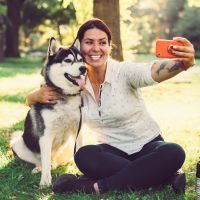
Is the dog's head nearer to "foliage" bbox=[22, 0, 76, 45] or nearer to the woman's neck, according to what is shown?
the woman's neck

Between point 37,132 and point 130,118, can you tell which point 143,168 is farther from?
point 37,132

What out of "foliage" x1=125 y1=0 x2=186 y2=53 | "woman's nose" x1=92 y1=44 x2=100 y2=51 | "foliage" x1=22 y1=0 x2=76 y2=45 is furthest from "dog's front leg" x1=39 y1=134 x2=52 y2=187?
"foliage" x1=125 y1=0 x2=186 y2=53

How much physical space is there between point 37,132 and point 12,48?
26250 mm

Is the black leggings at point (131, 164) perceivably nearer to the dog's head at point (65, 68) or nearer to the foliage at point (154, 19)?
the dog's head at point (65, 68)

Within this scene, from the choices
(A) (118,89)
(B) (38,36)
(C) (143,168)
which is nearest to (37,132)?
(A) (118,89)

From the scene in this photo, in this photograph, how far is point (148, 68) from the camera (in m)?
3.73

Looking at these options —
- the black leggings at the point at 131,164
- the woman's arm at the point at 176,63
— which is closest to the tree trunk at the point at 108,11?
the black leggings at the point at 131,164

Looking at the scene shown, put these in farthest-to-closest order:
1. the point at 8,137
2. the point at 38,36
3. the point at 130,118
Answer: the point at 38,36 < the point at 8,137 < the point at 130,118

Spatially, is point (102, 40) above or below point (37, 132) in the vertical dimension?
above

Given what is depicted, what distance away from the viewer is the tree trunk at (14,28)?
29.5 metres

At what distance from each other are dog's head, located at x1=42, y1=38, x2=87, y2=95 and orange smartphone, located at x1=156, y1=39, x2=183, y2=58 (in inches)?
43.9

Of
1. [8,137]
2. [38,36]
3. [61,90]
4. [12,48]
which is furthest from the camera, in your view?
[38,36]

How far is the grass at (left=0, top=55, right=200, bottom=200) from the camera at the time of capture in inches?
154

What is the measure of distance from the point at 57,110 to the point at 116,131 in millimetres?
644
